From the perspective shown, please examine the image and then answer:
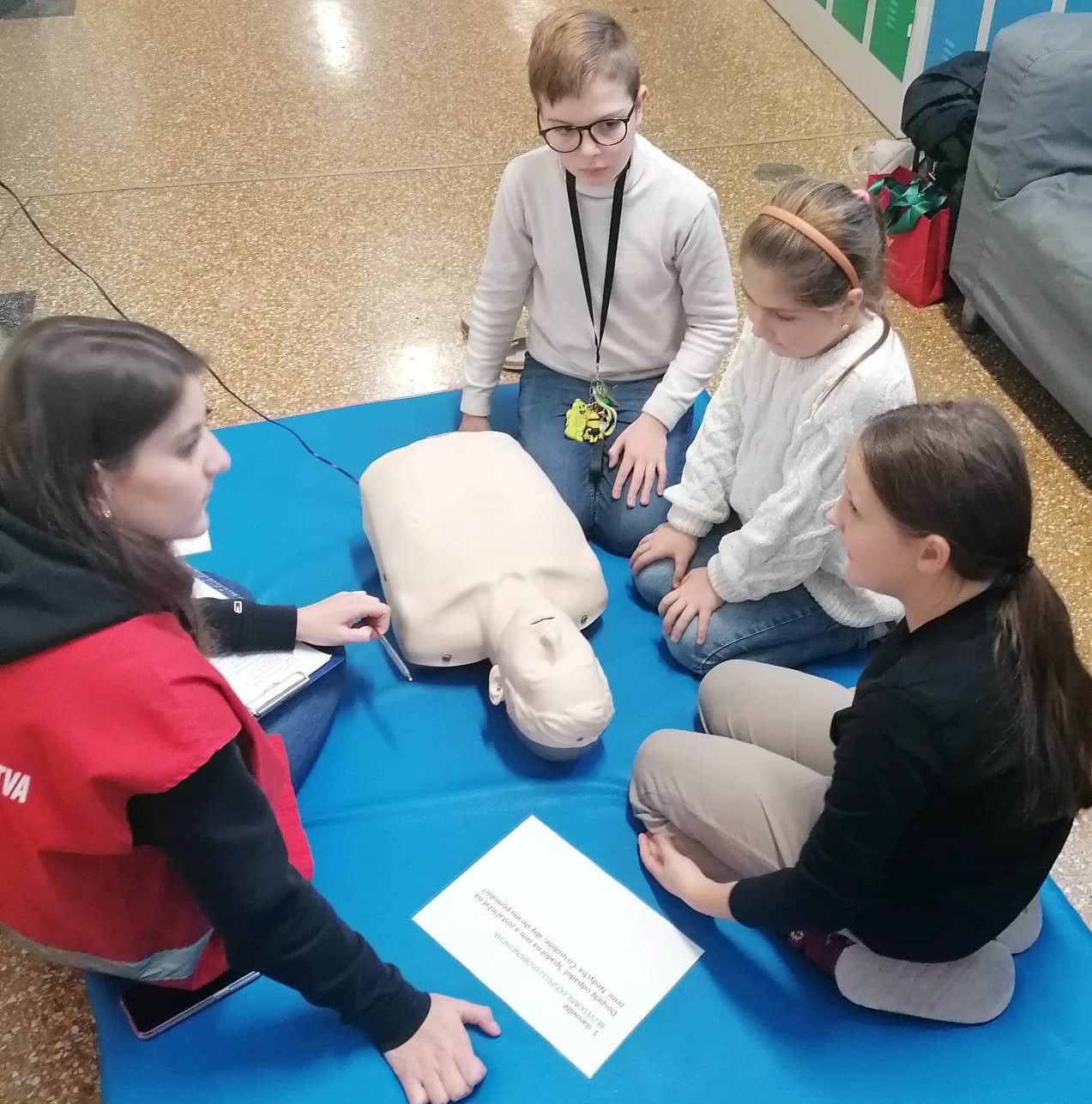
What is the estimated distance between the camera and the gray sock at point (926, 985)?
1063 mm

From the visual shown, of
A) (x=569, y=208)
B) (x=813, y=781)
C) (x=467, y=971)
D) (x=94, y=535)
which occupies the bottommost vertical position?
(x=467, y=971)

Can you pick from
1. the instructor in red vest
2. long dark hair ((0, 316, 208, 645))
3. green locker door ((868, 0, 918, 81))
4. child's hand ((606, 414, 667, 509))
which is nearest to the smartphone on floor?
the instructor in red vest

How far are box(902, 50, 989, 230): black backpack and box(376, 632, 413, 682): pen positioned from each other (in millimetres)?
1587

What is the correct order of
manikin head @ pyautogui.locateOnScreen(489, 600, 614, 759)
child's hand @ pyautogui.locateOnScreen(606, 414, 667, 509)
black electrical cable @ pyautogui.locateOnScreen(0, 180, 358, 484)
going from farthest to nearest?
black electrical cable @ pyautogui.locateOnScreen(0, 180, 358, 484), child's hand @ pyautogui.locateOnScreen(606, 414, 667, 509), manikin head @ pyautogui.locateOnScreen(489, 600, 614, 759)

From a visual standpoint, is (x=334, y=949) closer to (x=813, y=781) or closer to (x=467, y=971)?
(x=467, y=971)

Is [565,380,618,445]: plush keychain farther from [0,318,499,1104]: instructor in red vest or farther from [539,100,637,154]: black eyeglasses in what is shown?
[0,318,499,1104]: instructor in red vest

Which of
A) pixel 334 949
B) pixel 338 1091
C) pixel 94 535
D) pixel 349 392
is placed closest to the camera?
pixel 94 535

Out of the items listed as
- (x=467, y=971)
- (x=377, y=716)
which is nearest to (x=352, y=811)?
(x=377, y=716)

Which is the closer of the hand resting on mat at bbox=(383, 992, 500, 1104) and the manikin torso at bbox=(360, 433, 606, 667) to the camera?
the hand resting on mat at bbox=(383, 992, 500, 1104)

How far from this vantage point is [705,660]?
1.44m

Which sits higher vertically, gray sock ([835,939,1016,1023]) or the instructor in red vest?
the instructor in red vest

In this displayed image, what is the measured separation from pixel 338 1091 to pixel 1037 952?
0.78m

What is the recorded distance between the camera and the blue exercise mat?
104 centimetres

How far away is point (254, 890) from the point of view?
32.8 inches
